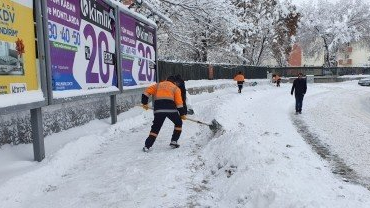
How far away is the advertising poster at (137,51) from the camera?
458 inches

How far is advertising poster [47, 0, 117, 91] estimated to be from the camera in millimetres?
7258

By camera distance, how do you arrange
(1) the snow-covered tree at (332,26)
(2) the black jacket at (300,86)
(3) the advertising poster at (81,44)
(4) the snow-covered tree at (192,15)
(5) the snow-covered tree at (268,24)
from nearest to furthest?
(3) the advertising poster at (81,44)
(2) the black jacket at (300,86)
(4) the snow-covered tree at (192,15)
(5) the snow-covered tree at (268,24)
(1) the snow-covered tree at (332,26)

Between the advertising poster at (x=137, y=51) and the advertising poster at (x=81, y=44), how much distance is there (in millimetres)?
979

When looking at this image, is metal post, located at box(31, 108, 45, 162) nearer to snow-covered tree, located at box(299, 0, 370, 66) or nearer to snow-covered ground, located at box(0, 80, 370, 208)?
snow-covered ground, located at box(0, 80, 370, 208)

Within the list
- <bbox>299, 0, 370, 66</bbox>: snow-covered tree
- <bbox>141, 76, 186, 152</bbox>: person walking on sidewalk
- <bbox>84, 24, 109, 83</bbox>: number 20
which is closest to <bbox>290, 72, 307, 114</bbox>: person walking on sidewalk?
<bbox>84, 24, 109, 83</bbox>: number 20

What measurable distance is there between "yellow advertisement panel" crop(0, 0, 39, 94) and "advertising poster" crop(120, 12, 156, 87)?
5140 millimetres

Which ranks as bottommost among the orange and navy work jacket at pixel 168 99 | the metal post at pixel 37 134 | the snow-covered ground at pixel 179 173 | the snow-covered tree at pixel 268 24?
the snow-covered ground at pixel 179 173

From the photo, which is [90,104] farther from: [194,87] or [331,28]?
[331,28]

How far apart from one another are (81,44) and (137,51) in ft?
14.3

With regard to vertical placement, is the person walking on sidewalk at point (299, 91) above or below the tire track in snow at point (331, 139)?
above

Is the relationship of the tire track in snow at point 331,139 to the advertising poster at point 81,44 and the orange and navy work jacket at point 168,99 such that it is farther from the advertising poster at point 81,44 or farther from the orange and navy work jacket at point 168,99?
the advertising poster at point 81,44

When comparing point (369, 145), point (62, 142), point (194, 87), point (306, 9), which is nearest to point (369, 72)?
point (306, 9)

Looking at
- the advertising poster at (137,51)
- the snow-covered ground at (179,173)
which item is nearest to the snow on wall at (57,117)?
the snow-covered ground at (179,173)

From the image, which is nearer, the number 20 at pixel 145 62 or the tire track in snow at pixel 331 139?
the tire track in snow at pixel 331 139
